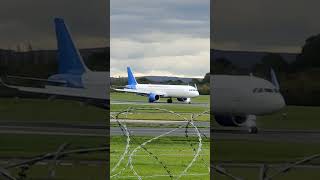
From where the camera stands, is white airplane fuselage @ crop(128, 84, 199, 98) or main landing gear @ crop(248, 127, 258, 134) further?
white airplane fuselage @ crop(128, 84, 199, 98)

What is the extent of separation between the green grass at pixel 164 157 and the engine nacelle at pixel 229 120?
102 cm

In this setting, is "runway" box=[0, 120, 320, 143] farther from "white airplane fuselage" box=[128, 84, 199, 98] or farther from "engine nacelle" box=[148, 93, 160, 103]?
"engine nacelle" box=[148, 93, 160, 103]

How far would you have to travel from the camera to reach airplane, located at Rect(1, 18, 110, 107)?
2619 mm

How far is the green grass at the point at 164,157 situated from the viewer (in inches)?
175

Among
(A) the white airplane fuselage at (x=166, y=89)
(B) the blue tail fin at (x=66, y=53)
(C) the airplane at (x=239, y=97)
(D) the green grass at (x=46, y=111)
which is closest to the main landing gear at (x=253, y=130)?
(C) the airplane at (x=239, y=97)

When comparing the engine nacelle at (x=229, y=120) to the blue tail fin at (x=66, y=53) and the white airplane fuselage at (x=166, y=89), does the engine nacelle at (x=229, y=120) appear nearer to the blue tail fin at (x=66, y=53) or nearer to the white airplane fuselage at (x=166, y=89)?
the blue tail fin at (x=66, y=53)

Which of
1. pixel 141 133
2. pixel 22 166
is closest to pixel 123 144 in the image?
pixel 141 133

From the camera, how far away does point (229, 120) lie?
103 inches

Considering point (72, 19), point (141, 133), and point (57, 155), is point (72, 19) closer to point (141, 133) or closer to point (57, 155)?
point (57, 155)

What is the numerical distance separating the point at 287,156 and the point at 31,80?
140 centimetres

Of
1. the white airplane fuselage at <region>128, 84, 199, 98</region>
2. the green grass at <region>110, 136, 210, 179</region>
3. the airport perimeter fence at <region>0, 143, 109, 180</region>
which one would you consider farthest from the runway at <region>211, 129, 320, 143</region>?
the white airplane fuselage at <region>128, 84, 199, 98</region>

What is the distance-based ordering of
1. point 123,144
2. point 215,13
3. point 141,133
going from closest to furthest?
1. point 215,13
2. point 123,144
3. point 141,133

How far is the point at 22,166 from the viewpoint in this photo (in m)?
2.63

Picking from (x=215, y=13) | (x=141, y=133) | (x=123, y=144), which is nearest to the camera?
(x=215, y=13)
